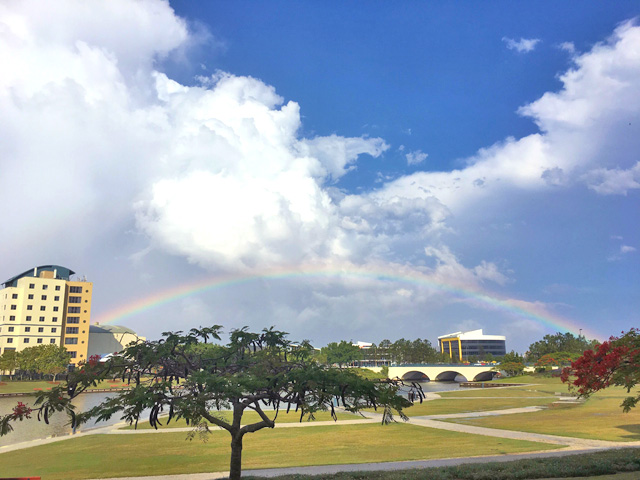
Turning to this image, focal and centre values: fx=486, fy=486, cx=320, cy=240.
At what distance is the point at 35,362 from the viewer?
135125mm

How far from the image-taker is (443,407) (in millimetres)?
69438

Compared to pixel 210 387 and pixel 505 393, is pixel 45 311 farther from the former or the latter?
pixel 210 387

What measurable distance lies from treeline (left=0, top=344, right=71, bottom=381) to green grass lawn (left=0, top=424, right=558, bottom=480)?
347 ft

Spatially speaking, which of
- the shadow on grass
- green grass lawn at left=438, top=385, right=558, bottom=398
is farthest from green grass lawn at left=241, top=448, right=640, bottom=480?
green grass lawn at left=438, top=385, right=558, bottom=398

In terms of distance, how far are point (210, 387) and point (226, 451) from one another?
22717 millimetres

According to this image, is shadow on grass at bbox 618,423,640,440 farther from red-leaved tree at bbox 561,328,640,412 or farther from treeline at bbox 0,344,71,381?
treeline at bbox 0,344,71,381

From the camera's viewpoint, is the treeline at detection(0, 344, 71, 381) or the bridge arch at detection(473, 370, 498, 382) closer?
the treeline at detection(0, 344, 71, 381)

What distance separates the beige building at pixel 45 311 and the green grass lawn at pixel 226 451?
138 metres

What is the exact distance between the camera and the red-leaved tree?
22453mm

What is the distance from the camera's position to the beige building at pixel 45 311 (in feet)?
524

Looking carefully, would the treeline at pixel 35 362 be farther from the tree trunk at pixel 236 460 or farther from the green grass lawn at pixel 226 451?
the tree trunk at pixel 236 460

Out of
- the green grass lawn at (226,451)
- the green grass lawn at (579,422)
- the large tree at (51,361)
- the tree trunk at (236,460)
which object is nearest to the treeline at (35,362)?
the large tree at (51,361)

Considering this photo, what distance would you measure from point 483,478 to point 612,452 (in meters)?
10.6

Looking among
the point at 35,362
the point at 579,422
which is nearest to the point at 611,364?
the point at 579,422
